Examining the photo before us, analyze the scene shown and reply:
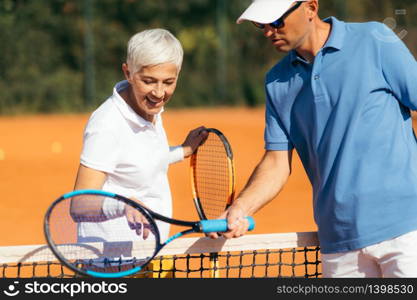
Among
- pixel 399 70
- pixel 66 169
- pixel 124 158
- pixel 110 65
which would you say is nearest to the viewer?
pixel 399 70

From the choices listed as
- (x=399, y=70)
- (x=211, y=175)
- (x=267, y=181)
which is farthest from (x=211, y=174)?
(x=399, y=70)

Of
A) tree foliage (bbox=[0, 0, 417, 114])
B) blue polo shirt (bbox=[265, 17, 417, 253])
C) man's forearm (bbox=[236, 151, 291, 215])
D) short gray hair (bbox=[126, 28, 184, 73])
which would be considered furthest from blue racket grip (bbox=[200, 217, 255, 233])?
tree foliage (bbox=[0, 0, 417, 114])

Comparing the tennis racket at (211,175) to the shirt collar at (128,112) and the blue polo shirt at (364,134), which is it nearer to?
the shirt collar at (128,112)

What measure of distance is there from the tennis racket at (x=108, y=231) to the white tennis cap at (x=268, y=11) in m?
0.70

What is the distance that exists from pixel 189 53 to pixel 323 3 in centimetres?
370

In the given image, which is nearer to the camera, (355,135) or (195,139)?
(355,135)

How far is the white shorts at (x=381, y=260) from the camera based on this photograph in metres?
2.58

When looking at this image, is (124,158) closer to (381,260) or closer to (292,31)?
(292,31)

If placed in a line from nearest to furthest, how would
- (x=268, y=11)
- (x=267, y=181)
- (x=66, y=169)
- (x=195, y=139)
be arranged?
(x=268, y=11) → (x=267, y=181) → (x=195, y=139) → (x=66, y=169)

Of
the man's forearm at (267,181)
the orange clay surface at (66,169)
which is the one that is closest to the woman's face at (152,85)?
the man's forearm at (267,181)

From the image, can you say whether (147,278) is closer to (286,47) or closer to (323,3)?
(286,47)

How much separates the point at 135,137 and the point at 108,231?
357 mm

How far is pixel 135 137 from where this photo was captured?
111 inches

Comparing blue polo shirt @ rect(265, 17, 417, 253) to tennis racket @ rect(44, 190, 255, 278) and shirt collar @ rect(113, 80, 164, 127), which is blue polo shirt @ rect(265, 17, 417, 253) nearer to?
tennis racket @ rect(44, 190, 255, 278)
